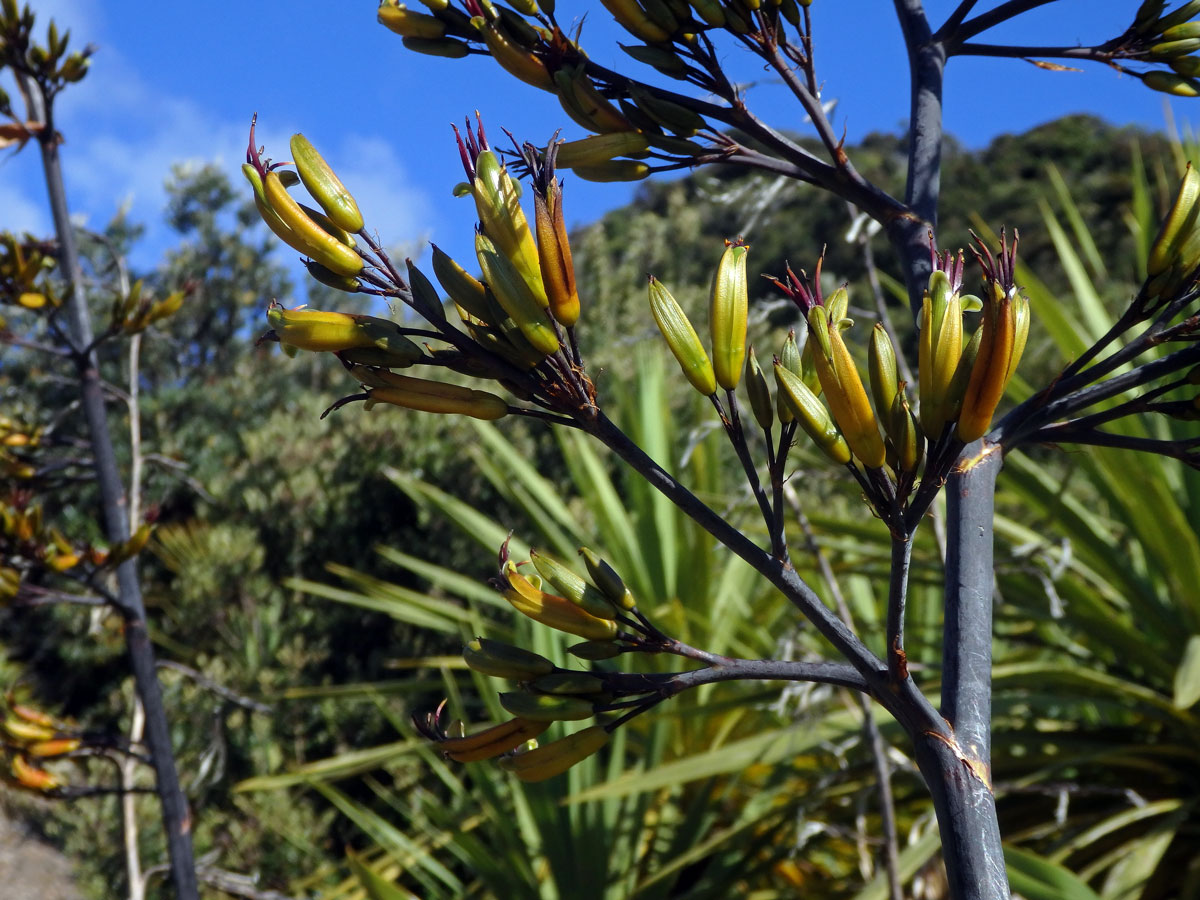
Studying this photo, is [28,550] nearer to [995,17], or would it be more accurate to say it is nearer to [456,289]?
[456,289]

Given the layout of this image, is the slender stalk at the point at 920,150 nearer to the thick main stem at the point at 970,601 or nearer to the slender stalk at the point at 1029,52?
the slender stalk at the point at 1029,52

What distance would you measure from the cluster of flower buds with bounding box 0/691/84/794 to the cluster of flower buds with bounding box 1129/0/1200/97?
182 cm

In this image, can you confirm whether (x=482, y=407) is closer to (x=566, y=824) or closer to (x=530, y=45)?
(x=530, y=45)

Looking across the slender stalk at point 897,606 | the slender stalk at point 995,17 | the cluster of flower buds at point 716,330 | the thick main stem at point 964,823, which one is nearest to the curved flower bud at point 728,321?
the cluster of flower buds at point 716,330

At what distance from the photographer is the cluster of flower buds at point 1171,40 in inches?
33.1

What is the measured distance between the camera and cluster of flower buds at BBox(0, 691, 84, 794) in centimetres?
166

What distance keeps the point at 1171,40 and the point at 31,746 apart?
1.87 m

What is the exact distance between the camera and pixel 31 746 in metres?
1.68

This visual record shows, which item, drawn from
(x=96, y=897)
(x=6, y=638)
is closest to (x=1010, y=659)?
(x=96, y=897)

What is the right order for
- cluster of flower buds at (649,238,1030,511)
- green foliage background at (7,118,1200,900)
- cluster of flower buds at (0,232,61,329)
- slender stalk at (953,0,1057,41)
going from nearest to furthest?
cluster of flower buds at (649,238,1030,511), slender stalk at (953,0,1057,41), cluster of flower buds at (0,232,61,329), green foliage background at (7,118,1200,900)

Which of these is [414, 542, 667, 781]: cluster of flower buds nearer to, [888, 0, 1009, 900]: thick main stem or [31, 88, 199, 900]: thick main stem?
[888, 0, 1009, 900]: thick main stem

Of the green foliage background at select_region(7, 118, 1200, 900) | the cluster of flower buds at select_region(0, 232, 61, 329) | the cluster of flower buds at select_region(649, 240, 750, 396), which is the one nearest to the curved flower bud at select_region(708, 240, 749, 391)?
the cluster of flower buds at select_region(649, 240, 750, 396)

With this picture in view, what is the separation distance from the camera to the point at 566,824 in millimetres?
2883

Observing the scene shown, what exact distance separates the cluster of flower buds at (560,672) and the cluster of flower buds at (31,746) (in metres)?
1.37
